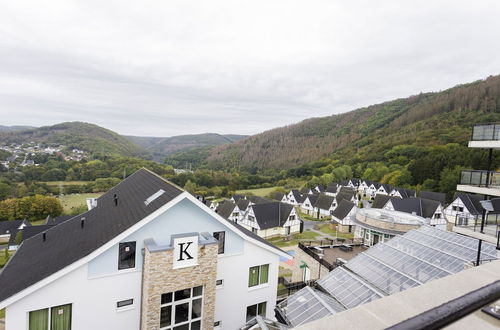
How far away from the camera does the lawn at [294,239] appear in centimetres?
3538

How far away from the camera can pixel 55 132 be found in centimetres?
15575

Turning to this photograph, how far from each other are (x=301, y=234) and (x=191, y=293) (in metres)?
32.5

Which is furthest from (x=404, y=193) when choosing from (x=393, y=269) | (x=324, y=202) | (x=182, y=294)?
(x=182, y=294)

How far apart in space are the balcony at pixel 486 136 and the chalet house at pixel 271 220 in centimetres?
3031

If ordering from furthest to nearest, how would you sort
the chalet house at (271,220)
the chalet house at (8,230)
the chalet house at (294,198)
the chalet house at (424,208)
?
the chalet house at (294,198), the chalet house at (8,230), the chalet house at (424,208), the chalet house at (271,220)

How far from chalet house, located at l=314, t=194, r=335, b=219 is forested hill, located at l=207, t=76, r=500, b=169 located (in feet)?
230

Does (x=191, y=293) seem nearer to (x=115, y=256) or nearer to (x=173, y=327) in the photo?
(x=173, y=327)

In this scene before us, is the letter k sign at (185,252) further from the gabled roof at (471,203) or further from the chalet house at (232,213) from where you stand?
the gabled roof at (471,203)

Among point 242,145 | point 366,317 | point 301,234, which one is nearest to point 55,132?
point 242,145

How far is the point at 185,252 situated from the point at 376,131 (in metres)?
166

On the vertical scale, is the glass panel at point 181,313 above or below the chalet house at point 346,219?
above

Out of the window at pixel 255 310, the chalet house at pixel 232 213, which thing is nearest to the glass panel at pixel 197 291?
the window at pixel 255 310

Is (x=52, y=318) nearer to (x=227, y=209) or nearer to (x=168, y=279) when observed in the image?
(x=168, y=279)

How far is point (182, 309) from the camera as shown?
32.2ft
